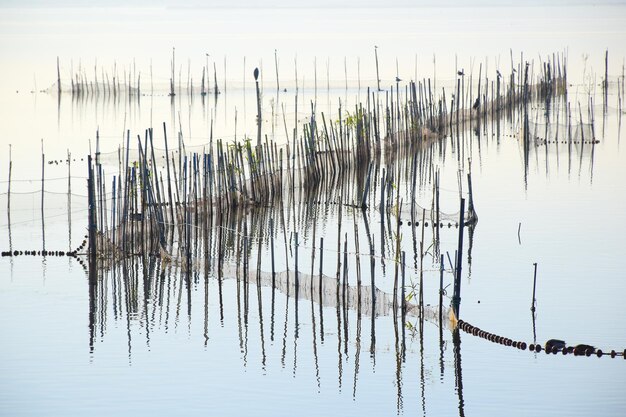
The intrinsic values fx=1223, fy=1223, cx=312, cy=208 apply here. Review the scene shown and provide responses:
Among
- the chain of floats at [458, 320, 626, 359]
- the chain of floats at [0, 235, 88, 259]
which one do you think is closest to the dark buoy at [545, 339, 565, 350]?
the chain of floats at [458, 320, 626, 359]

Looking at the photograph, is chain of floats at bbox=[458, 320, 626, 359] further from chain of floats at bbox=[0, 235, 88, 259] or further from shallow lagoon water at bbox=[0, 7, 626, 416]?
chain of floats at bbox=[0, 235, 88, 259]

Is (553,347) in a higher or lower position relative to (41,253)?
lower

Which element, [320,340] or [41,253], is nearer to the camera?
[320,340]

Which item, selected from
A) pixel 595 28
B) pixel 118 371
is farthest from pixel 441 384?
pixel 595 28

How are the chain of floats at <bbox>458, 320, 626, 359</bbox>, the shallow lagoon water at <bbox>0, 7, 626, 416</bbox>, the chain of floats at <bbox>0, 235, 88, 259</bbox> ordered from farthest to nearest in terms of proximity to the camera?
1. the chain of floats at <bbox>0, 235, 88, 259</bbox>
2. the chain of floats at <bbox>458, 320, 626, 359</bbox>
3. the shallow lagoon water at <bbox>0, 7, 626, 416</bbox>

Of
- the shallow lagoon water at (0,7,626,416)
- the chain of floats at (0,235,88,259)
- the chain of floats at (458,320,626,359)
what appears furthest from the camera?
the chain of floats at (0,235,88,259)

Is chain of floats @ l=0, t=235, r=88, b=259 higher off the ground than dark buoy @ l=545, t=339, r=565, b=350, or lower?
higher

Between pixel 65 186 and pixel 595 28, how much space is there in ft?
135

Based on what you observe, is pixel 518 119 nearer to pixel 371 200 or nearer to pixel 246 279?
pixel 371 200

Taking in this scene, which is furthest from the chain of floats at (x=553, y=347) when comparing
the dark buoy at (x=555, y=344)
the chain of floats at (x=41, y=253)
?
the chain of floats at (x=41, y=253)

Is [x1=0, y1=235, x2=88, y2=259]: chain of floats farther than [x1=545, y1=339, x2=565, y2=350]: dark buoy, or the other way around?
[x1=0, y1=235, x2=88, y2=259]: chain of floats

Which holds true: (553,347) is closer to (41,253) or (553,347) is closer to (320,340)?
(320,340)

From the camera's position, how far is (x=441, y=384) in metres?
9.30

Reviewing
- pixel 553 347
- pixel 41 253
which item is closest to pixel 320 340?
pixel 553 347
